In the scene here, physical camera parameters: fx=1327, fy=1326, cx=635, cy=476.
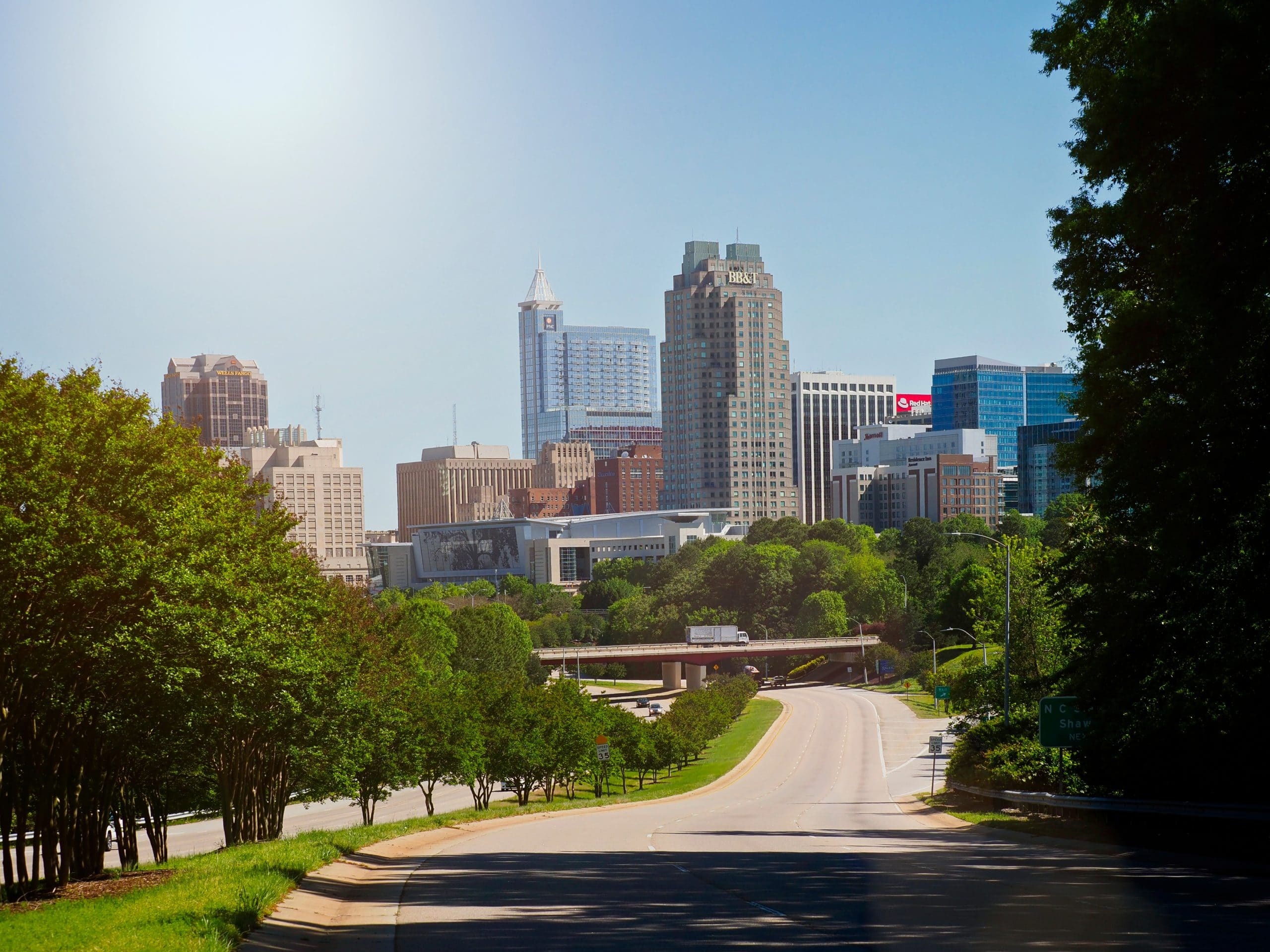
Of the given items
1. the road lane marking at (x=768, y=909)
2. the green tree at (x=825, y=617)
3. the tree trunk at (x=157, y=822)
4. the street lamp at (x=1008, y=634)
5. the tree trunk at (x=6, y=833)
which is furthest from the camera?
the green tree at (x=825, y=617)

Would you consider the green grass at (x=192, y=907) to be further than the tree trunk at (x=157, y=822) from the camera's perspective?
No

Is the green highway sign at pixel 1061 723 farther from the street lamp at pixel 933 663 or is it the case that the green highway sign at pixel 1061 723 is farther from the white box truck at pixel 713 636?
the white box truck at pixel 713 636

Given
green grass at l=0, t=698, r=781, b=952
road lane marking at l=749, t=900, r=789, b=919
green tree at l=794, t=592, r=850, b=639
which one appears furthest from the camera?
green tree at l=794, t=592, r=850, b=639

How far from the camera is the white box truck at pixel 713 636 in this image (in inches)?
6058

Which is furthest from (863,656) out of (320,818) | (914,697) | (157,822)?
(157,822)

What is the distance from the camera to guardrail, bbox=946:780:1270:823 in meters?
24.1

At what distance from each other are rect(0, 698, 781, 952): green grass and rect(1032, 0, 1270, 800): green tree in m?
13.1

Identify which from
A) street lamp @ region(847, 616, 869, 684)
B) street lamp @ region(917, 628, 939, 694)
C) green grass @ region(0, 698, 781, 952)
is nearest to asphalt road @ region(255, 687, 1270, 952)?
green grass @ region(0, 698, 781, 952)

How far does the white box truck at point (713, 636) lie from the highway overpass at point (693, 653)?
0.67 metres

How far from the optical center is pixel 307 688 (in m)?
36.0

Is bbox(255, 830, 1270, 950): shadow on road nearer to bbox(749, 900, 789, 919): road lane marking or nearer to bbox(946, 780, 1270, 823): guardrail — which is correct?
bbox(749, 900, 789, 919): road lane marking

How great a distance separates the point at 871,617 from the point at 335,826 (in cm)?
11413

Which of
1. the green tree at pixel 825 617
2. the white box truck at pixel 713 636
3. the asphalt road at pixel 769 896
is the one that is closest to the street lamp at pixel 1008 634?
the asphalt road at pixel 769 896

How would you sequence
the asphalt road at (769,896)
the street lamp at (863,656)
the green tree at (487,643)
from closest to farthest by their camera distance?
1. the asphalt road at (769,896)
2. the green tree at (487,643)
3. the street lamp at (863,656)
